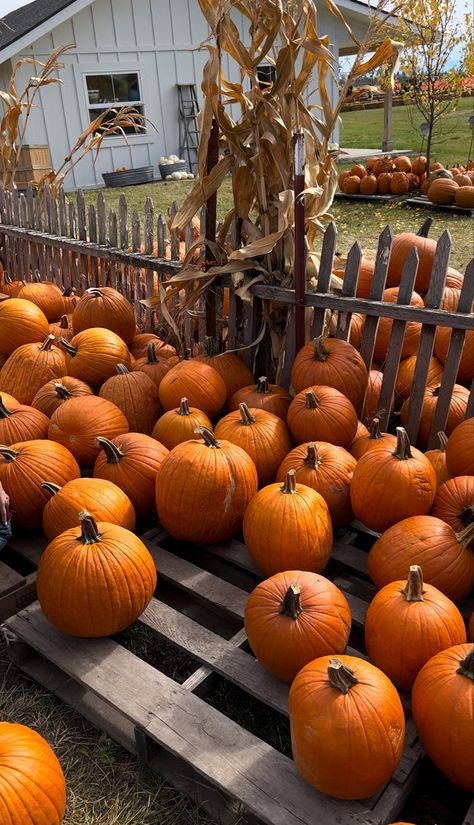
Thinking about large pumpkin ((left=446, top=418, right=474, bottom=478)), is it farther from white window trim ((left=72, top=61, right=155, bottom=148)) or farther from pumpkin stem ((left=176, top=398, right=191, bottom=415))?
white window trim ((left=72, top=61, right=155, bottom=148))

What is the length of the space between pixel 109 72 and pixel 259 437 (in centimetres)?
1669

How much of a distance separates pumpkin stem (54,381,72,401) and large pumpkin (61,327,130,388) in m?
0.37

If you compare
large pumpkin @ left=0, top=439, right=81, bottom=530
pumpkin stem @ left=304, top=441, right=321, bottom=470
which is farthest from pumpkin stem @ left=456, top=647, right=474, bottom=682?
large pumpkin @ left=0, top=439, right=81, bottom=530

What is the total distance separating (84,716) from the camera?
7.91 ft

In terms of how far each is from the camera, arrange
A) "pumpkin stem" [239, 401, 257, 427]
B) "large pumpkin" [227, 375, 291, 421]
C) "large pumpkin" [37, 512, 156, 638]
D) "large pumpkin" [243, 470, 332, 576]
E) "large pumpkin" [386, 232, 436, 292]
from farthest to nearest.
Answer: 1. "large pumpkin" [386, 232, 436, 292]
2. "large pumpkin" [227, 375, 291, 421]
3. "pumpkin stem" [239, 401, 257, 427]
4. "large pumpkin" [243, 470, 332, 576]
5. "large pumpkin" [37, 512, 156, 638]

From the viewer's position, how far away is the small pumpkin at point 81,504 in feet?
9.20

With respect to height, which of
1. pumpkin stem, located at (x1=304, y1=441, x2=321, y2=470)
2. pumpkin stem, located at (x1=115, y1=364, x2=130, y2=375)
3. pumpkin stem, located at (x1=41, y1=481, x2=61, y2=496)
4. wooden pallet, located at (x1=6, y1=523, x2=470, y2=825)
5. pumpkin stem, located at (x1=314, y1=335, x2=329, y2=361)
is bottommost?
wooden pallet, located at (x1=6, y1=523, x2=470, y2=825)

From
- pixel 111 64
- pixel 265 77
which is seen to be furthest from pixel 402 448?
pixel 111 64

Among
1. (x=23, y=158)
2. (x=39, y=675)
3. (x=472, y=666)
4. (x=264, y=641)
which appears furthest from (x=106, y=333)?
(x=23, y=158)

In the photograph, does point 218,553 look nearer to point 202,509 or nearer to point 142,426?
point 202,509

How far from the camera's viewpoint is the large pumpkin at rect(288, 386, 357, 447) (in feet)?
10.3

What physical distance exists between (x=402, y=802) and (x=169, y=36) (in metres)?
19.7

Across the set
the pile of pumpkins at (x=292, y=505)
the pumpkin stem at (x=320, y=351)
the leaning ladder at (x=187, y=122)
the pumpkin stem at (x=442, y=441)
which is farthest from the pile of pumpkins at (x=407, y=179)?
the pumpkin stem at (x=442, y=441)

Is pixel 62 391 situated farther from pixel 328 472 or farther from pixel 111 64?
pixel 111 64
